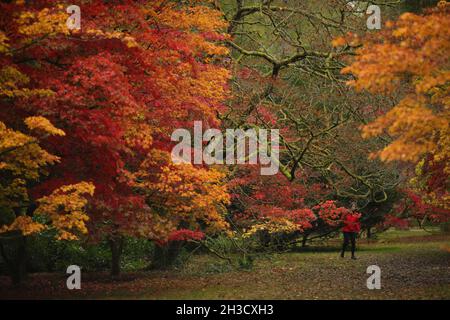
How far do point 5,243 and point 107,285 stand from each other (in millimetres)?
3864

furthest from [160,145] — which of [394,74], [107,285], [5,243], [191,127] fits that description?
[5,243]

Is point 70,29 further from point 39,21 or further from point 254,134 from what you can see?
point 254,134

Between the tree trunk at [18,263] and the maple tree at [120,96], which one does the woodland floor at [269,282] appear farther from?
the maple tree at [120,96]

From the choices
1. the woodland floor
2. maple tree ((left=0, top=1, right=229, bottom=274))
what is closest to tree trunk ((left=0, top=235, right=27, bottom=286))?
the woodland floor

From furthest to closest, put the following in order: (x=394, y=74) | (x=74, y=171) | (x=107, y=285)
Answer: (x=107, y=285), (x=74, y=171), (x=394, y=74)

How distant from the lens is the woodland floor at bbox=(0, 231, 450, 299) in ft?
43.1

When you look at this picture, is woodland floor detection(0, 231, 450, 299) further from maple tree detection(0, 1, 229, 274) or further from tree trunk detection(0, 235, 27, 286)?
maple tree detection(0, 1, 229, 274)

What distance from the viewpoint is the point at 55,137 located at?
12.0 metres

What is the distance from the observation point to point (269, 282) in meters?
15.4

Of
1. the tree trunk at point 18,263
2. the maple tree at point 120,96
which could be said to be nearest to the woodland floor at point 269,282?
the tree trunk at point 18,263

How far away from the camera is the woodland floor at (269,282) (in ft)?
43.1

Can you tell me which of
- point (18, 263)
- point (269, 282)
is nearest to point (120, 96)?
point (269, 282)

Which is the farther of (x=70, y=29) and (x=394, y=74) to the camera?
(x=70, y=29)

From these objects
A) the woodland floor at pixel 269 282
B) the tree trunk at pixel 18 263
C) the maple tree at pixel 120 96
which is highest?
the maple tree at pixel 120 96
